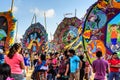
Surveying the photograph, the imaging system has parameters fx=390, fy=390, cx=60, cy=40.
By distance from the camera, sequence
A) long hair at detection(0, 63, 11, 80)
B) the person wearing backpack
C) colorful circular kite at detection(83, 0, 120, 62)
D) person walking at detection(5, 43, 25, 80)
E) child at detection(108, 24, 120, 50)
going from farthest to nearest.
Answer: child at detection(108, 24, 120, 50) → colorful circular kite at detection(83, 0, 120, 62) → the person wearing backpack → person walking at detection(5, 43, 25, 80) → long hair at detection(0, 63, 11, 80)

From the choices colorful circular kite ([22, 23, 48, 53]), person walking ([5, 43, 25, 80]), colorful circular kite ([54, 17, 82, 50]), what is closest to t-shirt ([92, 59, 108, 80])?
person walking ([5, 43, 25, 80])

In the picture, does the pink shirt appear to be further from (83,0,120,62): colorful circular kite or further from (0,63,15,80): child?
(83,0,120,62): colorful circular kite

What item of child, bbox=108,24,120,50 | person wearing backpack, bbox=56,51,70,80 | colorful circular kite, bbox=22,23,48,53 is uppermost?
colorful circular kite, bbox=22,23,48,53

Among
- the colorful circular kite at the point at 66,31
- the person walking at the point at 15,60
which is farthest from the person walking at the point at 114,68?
the colorful circular kite at the point at 66,31

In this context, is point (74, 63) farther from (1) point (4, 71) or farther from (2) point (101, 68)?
(1) point (4, 71)

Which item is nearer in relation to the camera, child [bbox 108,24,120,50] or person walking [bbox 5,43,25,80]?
person walking [bbox 5,43,25,80]

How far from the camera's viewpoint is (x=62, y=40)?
3331 centimetres

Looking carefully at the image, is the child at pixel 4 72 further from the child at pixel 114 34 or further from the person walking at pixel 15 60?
the child at pixel 114 34

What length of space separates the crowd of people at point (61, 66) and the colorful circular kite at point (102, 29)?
2.18ft

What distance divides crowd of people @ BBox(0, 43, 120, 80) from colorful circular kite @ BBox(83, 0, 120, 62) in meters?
0.66

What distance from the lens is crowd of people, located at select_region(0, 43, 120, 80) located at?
30.7ft

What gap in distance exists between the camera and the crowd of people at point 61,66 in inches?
368

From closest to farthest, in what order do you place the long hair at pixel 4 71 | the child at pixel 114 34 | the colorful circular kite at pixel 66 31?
the long hair at pixel 4 71 < the child at pixel 114 34 < the colorful circular kite at pixel 66 31

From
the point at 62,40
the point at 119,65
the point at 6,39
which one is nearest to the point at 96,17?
the point at 119,65
